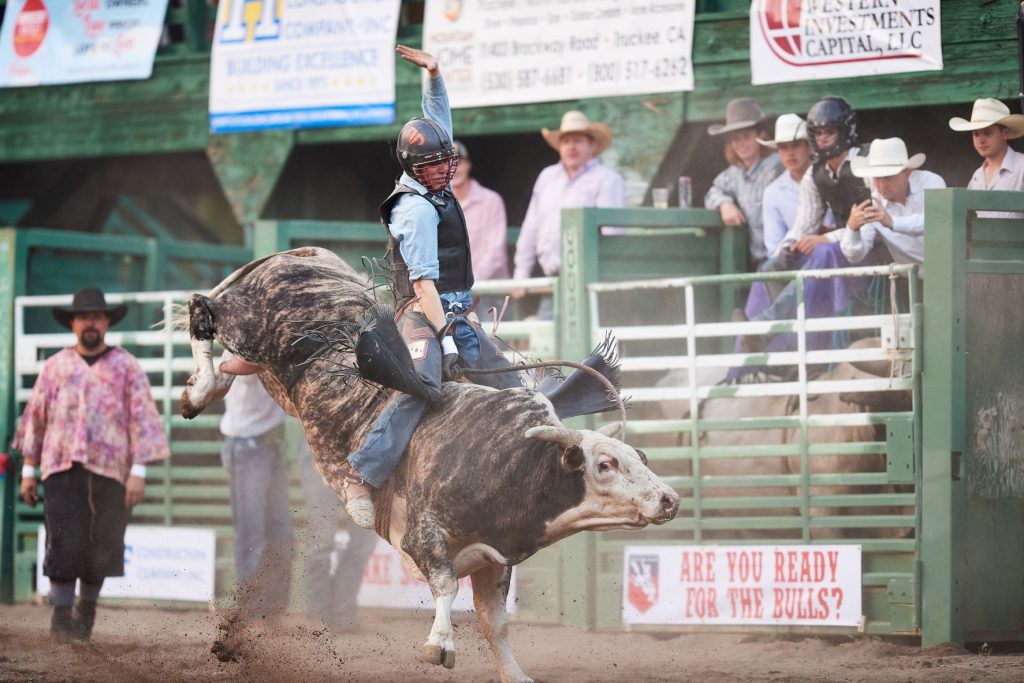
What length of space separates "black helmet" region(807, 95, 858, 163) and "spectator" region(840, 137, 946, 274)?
265 mm

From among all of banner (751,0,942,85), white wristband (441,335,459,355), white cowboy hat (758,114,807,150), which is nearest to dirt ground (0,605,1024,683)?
white wristband (441,335,459,355)

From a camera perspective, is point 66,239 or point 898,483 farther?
point 66,239

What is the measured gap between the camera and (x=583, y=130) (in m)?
9.93

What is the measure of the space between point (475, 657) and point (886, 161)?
3.70 meters

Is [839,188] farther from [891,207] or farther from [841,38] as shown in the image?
[841,38]

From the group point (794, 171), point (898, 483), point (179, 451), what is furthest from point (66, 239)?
point (898, 483)

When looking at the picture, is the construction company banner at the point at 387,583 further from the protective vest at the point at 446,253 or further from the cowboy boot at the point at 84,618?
the protective vest at the point at 446,253

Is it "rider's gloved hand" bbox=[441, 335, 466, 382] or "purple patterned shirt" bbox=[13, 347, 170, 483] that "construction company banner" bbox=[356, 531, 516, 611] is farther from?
"rider's gloved hand" bbox=[441, 335, 466, 382]

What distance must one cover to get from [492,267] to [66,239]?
11.2 feet

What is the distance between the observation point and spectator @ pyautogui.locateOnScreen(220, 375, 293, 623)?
9484 millimetres

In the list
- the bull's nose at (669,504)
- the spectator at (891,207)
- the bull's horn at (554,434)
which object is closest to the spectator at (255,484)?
the spectator at (891,207)

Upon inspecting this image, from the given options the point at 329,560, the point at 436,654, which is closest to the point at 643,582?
the point at 329,560

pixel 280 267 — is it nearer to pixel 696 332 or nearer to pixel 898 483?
pixel 696 332

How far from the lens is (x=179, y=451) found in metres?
10.2
